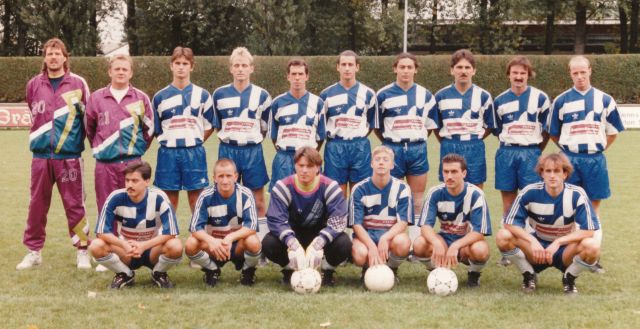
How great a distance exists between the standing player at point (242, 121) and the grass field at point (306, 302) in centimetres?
84

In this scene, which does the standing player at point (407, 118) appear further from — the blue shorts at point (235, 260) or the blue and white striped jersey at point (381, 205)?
the blue shorts at point (235, 260)

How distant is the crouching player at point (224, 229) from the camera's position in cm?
436

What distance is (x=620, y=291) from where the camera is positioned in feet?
14.2

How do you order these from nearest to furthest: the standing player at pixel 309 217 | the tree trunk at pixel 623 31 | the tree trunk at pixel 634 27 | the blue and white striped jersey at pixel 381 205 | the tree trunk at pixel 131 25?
the standing player at pixel 309 217 < the blue and white striped jersey at pixel 381 205 < the tree trunk at pixel 634 27 < the tree trunk at pixel 623 31 < the tree trunk at pixel 131 25

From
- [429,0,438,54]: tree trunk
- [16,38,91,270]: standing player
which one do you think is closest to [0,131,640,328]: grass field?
[16,38,91,270]: standing player

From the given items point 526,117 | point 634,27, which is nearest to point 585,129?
point 526,117

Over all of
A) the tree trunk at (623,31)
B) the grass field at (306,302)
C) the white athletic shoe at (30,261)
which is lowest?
the grass field at (306,302)

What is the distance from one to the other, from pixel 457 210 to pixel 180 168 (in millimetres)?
2177

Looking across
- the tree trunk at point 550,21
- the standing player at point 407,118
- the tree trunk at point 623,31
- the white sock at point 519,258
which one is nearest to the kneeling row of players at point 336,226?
the white sock at point 519,258

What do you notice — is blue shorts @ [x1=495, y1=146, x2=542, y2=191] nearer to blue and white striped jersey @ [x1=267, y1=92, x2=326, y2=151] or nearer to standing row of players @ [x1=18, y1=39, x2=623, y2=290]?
standing row of players @ [x1=18, y1=39, x2=623, y2=290]

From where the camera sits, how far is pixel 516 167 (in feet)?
17.4

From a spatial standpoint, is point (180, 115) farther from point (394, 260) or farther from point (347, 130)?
point (394, 260)

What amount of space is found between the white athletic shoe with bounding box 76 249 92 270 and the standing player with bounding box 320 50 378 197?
2.02 metres

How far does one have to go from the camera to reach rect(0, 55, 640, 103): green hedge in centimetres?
2069
